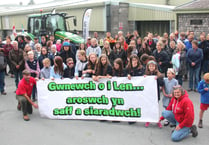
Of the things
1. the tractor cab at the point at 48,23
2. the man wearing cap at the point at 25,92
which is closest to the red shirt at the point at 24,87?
the man wearing cap at the point at 25,92

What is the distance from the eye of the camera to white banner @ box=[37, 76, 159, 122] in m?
6.64

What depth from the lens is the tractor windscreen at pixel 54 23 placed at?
17.2 meters

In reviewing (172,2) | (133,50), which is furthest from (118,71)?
(172,2)

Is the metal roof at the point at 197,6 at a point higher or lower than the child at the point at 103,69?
higher

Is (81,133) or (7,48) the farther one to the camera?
(7,48)

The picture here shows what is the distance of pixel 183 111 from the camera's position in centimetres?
589

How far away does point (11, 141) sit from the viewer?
5.99 m

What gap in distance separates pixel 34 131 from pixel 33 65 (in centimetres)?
323

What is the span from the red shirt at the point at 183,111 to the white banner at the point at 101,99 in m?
0.65

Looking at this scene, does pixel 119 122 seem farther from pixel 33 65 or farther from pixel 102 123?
pixel 33 65

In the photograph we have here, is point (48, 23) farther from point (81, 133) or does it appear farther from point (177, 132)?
point (177, 132)

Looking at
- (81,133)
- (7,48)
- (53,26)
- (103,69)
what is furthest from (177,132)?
(53,26)

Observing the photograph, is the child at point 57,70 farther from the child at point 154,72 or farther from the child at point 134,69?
the child at point 154,72

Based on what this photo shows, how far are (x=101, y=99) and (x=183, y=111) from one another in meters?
1.98
